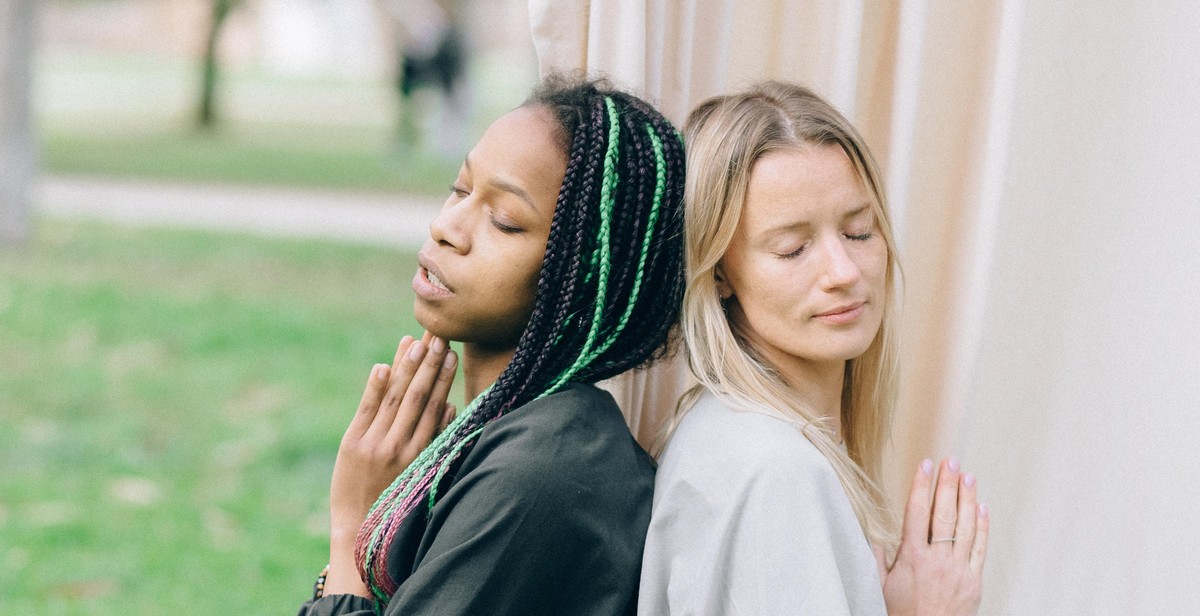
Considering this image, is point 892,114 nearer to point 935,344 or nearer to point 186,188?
point 935,344

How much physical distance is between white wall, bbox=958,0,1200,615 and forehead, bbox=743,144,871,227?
0.69m

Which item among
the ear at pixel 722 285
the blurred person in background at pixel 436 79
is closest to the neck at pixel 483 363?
the ear at pixel 722 285

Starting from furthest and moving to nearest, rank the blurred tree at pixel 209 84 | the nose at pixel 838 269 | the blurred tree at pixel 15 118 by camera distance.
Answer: the blurred tree at pixel 209 84, the blurred tree at pixel 15 118, the nose at pixel 838 269

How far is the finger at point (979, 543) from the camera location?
7.23ft

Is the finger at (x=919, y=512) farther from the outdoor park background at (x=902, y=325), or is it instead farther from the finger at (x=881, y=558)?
the outdoor park background at (x=902, y=325)

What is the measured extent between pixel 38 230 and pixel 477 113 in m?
12.3

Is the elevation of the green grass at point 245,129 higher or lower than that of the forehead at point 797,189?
lower

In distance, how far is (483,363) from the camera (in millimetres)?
2248

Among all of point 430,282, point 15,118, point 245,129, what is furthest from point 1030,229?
point 245,129

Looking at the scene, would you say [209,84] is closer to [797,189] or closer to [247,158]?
[247,158]

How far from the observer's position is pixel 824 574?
6.19 feet

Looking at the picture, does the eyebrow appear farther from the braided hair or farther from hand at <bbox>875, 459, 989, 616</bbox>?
hand at <bbox>875, 459, 989, 616</bbox>

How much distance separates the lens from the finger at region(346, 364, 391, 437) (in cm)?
229

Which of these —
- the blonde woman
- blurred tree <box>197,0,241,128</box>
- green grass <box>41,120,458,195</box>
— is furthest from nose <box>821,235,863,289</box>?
blurred tree <box>197,0,241,128</box>
